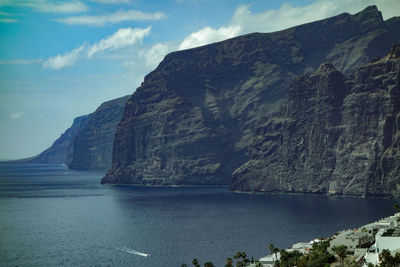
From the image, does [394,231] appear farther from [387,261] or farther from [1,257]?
[1,257]

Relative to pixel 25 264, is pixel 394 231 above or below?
above

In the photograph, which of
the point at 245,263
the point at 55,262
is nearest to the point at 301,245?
the point at 245,263

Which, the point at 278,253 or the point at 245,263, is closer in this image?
the point at 245,263

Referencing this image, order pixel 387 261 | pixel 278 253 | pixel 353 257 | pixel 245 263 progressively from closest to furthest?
pixel 387 261
pixel 353 257
pixel 245 263
pixel 278 253

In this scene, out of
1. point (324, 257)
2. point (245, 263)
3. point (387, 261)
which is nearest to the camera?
point (387, 261)

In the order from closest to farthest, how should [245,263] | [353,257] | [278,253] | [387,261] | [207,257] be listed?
[387,261]
[353,257]
[245,263]
[278,253]
[207,257]

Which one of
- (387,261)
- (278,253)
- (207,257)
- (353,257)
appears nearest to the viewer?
(387,261)

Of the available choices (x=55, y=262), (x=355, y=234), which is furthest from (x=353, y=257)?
(x=55, y=262)

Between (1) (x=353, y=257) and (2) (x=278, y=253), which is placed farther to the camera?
(2) (x=278, y=253)

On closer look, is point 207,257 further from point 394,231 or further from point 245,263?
point 394,231
